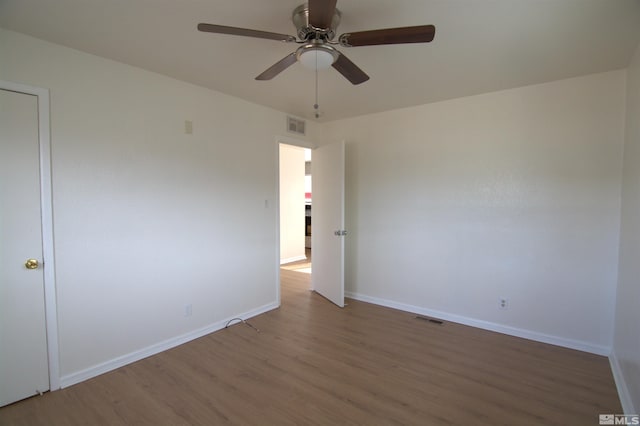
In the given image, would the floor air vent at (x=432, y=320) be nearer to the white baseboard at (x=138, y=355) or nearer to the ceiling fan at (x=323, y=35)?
the white baseboard at (x=138, y=355)

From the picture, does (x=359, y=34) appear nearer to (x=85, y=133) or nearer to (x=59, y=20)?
(x=59, y=20)

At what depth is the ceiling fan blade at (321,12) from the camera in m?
1.42

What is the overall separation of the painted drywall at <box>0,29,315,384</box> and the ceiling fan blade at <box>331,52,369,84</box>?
5.62ft

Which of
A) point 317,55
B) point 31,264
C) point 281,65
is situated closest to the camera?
point 317,55

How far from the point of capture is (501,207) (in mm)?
3215

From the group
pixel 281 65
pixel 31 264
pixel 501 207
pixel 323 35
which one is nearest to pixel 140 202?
pixel 31 264

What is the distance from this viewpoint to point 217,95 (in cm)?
323

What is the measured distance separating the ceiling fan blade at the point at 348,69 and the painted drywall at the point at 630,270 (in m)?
2.00

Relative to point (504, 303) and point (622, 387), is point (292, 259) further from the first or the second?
point (622, 387)

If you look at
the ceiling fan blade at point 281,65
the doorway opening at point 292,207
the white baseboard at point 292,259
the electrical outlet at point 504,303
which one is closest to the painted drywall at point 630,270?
the electrical outlet at point 504,303

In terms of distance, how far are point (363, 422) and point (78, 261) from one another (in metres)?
2.39

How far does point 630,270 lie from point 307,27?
282cm

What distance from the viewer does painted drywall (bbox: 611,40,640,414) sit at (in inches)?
77.3

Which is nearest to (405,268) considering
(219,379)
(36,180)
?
(219,379)
